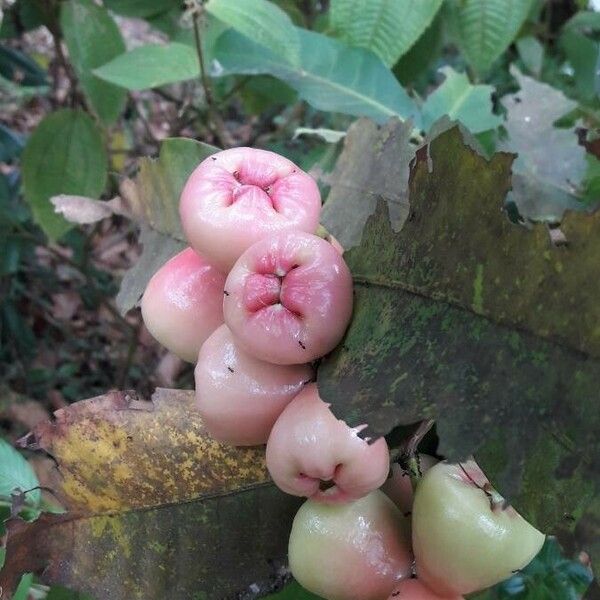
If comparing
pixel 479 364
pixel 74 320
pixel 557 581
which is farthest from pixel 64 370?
pixel 479 364

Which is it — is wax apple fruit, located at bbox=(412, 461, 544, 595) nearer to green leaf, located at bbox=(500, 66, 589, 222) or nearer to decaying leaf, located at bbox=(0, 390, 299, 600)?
decaying leaf, located at bbox=(0, 390, 299, 600)

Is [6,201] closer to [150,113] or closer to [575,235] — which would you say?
[150,113]

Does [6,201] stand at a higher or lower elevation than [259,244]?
lower

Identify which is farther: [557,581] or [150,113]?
[150,113]

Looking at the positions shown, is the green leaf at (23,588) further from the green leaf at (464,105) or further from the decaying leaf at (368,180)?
the green leaf at (464,105)

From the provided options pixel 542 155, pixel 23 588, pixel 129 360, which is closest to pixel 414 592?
pixel 23 588

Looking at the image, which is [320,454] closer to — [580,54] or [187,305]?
[187,305]

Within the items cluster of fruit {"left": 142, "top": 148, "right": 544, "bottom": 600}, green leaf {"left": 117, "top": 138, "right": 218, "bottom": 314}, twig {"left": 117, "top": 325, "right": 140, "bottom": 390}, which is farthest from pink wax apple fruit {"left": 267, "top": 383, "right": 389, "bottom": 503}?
twig {"left": 117, "top": 325, "right": 140, "bottom": 390}

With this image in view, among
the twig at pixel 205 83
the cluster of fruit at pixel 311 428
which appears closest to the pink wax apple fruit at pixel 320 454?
the cluster of fruit at pixel 311 428
